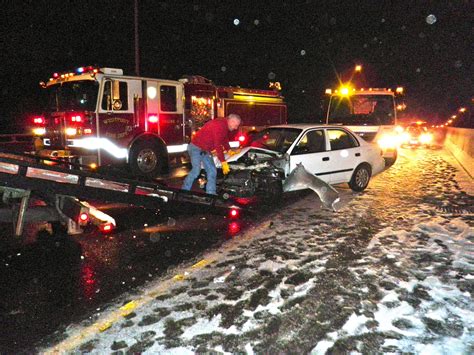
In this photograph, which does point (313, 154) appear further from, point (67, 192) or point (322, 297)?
point (67, 192)

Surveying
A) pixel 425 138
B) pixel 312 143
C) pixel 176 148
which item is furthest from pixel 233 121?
pixel 425 138

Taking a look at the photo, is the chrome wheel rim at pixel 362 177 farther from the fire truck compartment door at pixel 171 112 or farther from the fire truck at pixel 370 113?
the fire truck compartment door at pixel 171 112

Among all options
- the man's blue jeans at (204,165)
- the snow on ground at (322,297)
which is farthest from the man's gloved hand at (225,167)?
the snow on ground at (322,297)

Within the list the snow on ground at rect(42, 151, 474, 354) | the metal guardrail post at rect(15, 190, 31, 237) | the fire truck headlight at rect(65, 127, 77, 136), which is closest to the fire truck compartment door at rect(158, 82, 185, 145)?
the fire truck headlight at rect(65, 127, 77, 136)

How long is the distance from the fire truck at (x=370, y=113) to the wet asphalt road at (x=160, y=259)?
4.73 meters

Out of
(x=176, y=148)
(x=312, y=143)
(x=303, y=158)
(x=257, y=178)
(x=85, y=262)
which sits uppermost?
(x=312, y=143)

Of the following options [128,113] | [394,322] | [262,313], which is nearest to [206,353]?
[262,313]

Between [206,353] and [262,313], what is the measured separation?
2.49ft

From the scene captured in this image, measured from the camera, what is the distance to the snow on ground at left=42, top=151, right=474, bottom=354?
10.5ft

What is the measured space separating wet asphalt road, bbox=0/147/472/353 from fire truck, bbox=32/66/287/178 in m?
2.94

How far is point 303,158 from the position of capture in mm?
8031

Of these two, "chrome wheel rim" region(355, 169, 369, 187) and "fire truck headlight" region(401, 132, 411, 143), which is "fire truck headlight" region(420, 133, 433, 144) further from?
"chrome wheel rim" region(355, 169, 369, 187)

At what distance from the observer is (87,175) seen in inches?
208

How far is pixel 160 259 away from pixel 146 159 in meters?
6.27
